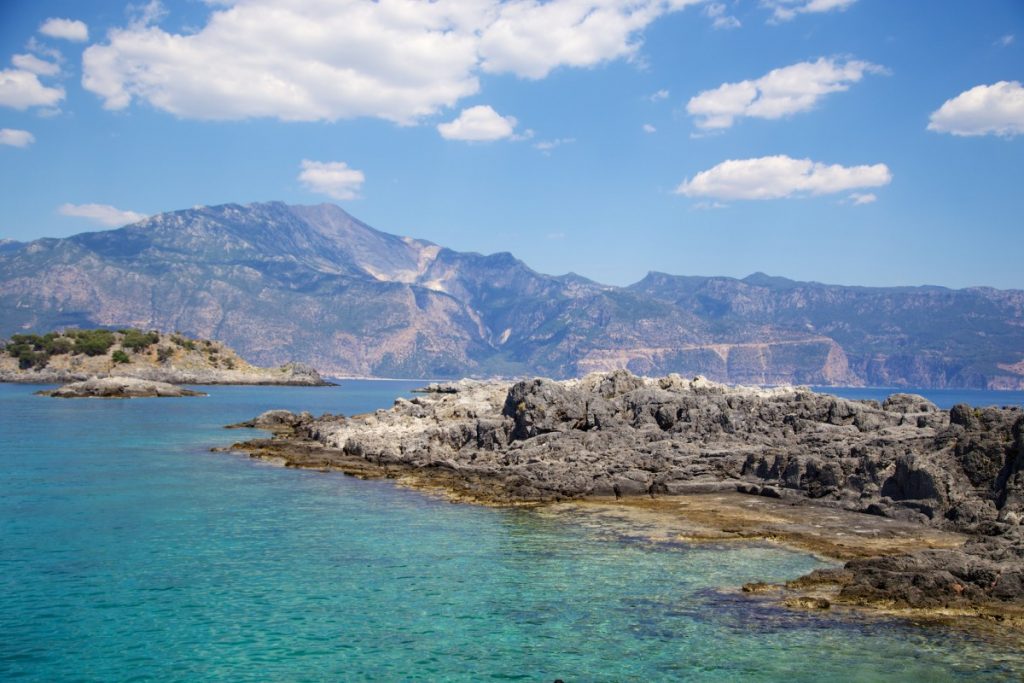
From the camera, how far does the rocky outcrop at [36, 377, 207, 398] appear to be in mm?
132125

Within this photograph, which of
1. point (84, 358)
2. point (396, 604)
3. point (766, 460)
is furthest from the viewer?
point (84, 358)

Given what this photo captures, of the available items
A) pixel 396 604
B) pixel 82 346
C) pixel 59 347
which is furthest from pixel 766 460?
pixel 59 347

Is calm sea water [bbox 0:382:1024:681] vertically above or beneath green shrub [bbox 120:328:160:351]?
beneath

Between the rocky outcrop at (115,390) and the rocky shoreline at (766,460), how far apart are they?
292 feet

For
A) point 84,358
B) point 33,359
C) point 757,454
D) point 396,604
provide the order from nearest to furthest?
point 396,604 → point 757,454 → point 84,358 → point 33,359

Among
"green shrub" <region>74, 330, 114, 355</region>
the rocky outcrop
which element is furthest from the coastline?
"green shrub" <region>74, 330, 114, 355</region>

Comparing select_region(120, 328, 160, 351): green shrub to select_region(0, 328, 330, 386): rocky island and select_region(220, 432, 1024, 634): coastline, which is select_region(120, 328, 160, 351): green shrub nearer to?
select_region(0, 328, 330, 386): rocky island

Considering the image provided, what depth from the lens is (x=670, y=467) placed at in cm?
3897

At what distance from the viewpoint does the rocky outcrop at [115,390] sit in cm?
13212

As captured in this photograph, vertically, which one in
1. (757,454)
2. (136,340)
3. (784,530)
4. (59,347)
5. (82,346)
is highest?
(136,340)

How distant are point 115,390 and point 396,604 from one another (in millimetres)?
136867

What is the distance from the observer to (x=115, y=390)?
13838 centimetres

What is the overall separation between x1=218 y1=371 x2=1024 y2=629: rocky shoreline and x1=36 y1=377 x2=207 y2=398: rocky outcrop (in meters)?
88.9

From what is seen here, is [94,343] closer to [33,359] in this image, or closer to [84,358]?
[84,358]
